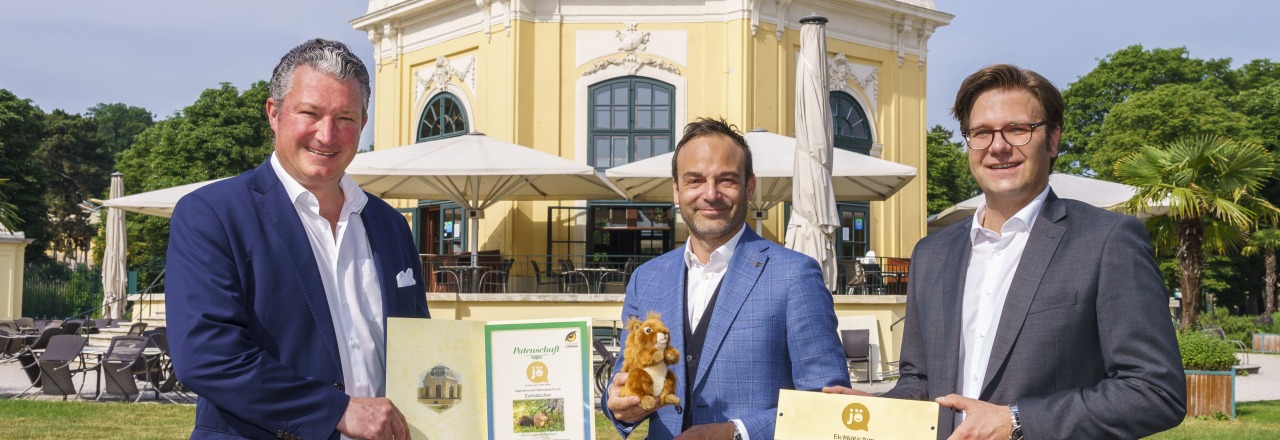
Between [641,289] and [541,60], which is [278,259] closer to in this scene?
[641,289]

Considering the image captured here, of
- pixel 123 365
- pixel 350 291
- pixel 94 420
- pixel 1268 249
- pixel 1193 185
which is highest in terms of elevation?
pixel 1193 185

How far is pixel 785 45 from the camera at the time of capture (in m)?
20.5

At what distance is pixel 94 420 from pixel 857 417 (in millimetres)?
9591

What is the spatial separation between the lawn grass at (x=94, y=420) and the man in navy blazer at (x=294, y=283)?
20.9ft

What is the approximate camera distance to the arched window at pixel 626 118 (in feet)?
66.9

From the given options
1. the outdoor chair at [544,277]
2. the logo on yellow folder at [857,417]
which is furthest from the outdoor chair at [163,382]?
the logo on yellow folder at [857,417]

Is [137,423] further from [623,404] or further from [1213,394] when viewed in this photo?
[1213,394]

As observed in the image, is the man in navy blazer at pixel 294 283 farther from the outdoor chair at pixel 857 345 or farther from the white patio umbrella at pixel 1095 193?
the white patio umbrella at pixel 1095 193

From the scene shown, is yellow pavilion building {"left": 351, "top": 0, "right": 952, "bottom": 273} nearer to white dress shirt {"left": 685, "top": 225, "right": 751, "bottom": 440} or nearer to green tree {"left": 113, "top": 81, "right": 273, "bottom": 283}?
white dress shirt {"left": 685, "top": 225, "right": 751, "bottom": 440}

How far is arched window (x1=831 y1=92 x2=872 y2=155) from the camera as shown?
70.3ft

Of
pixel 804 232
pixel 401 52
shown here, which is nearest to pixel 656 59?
pixel 401 52

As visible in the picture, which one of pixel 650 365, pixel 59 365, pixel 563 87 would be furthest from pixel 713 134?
pixel 563 87

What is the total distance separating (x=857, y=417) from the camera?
2.55 m

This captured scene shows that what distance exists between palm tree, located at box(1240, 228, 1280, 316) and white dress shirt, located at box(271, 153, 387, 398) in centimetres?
3804
